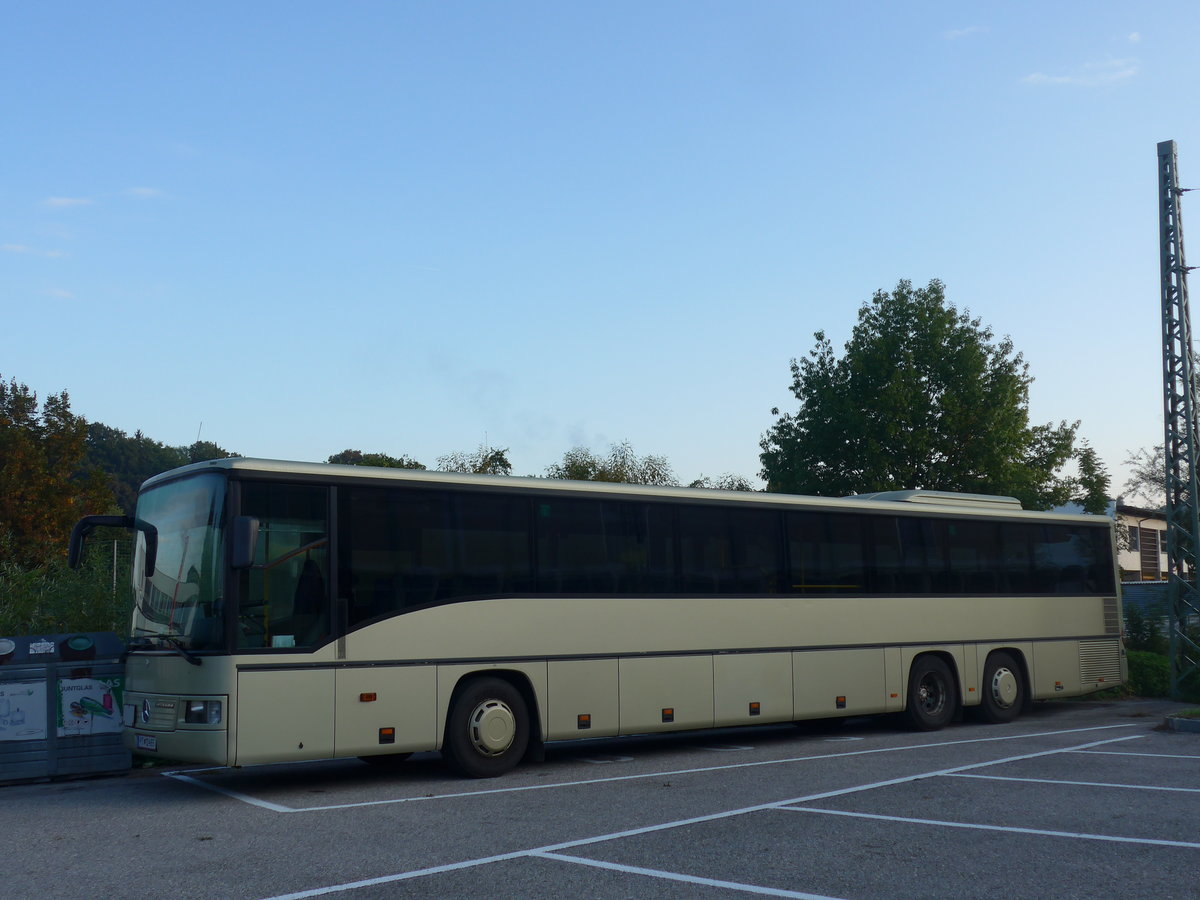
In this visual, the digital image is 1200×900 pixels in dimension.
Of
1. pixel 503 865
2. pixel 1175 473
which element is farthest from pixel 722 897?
pixel 1175 473

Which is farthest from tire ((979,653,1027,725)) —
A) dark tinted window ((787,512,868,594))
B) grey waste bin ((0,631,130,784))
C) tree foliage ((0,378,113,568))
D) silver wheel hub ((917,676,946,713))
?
tree foliage ((0,378,113,568))

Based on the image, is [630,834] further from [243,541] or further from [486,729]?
[243,541]

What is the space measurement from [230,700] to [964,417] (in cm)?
2819

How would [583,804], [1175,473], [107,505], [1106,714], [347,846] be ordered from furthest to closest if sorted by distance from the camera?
[107,505], [1175,473], [1106,714], [583,804], [347,846]

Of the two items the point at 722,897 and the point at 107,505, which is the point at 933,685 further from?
the point at 107,505

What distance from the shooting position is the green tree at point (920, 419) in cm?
3453

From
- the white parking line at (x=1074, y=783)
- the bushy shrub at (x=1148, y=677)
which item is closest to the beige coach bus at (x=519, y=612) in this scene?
the white parking line at (x=1074, y=783)

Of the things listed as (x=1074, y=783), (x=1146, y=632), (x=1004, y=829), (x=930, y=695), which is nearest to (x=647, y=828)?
(x=1004, y=829)

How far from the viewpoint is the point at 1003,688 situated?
17922 mm

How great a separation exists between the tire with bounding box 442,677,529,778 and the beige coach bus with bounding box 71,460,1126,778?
0.02 m

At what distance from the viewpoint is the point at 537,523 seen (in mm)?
12883

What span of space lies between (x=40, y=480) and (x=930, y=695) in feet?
79.7

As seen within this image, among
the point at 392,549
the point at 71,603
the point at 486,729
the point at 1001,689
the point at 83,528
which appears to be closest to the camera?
the point at 83,528

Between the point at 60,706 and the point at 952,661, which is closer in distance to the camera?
the point at 60,706
